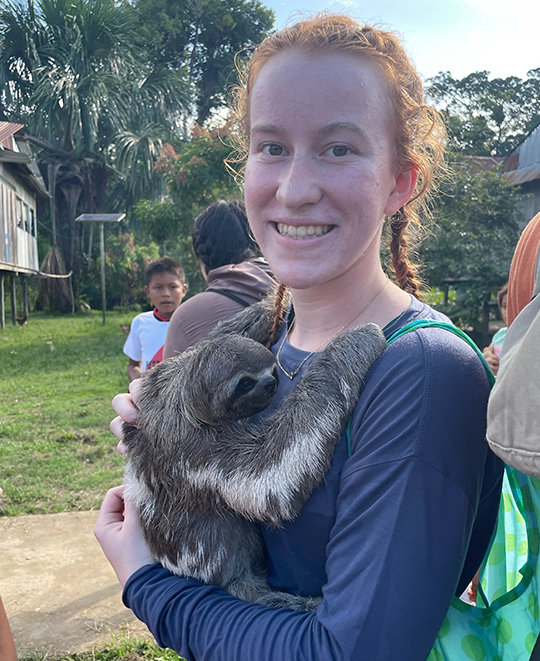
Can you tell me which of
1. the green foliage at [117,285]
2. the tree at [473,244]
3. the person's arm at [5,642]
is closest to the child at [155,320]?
the person's arm at [5,642]

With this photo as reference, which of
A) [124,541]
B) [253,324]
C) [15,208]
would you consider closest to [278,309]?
[253,324]

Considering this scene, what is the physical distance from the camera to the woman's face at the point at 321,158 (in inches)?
50.2

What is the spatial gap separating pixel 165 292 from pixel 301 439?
4400mm

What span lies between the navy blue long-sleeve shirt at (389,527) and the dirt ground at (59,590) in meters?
2.40

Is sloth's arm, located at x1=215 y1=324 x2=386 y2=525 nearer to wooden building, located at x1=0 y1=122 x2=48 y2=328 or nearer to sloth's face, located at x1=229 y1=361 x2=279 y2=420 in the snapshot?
sloth's face, located at x1=229 y1=361 x2=279 y2=420

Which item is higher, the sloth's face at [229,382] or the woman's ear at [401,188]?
the woman's ear at [401,188]

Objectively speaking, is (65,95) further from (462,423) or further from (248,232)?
(462,423)

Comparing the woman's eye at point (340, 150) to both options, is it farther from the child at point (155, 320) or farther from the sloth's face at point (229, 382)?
the child at point (155, 320)

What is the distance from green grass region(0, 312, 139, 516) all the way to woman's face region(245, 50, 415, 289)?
13.8 feet

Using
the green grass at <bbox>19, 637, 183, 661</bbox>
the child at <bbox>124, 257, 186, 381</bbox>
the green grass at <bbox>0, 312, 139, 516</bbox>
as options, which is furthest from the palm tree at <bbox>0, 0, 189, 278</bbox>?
the green grass at <bbox>19, 637, 183, 661</bbox>

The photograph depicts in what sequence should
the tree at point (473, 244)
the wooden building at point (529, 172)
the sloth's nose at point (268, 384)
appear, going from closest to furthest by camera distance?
the sloth's nose at point (268, 384) → the tree at point (473, 244) → the wooden building at point (529, 172)

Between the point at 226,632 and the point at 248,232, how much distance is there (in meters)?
2.67

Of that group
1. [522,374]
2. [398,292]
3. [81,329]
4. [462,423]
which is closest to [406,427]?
[462,423]

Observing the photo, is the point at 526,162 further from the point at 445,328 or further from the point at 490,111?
the point at 445,328
